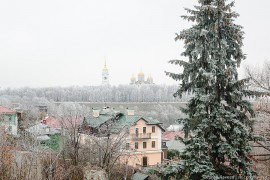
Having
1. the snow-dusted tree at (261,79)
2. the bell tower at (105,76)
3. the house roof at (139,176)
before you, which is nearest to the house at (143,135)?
the house roof at (139,176)

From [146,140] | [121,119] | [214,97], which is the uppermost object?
[214,97]

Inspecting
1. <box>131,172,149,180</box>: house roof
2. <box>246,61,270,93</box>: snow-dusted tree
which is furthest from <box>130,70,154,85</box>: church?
<box>246,61,270,93</box>: snow-dusted tree

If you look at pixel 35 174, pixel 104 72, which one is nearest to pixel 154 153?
pixel 35 174

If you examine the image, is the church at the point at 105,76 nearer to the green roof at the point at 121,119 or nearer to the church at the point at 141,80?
the church at the point at 141,80

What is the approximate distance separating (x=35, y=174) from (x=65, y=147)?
806 cm

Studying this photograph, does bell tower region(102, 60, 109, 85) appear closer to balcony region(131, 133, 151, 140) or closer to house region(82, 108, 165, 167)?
house region(82, 108, 165, 167)

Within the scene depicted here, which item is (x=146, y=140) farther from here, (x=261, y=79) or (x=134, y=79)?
(x=134, y=79)

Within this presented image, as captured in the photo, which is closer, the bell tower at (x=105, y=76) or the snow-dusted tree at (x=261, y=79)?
the snow-dusted tree at (x=261, y=79)

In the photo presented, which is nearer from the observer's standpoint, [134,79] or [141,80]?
[141,80]

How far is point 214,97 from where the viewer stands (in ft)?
36.9

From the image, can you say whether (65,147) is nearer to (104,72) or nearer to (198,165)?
(198,165)

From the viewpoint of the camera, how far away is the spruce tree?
1098cm

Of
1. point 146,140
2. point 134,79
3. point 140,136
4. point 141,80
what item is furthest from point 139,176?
point 134,79

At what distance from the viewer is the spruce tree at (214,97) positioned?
1098cm
